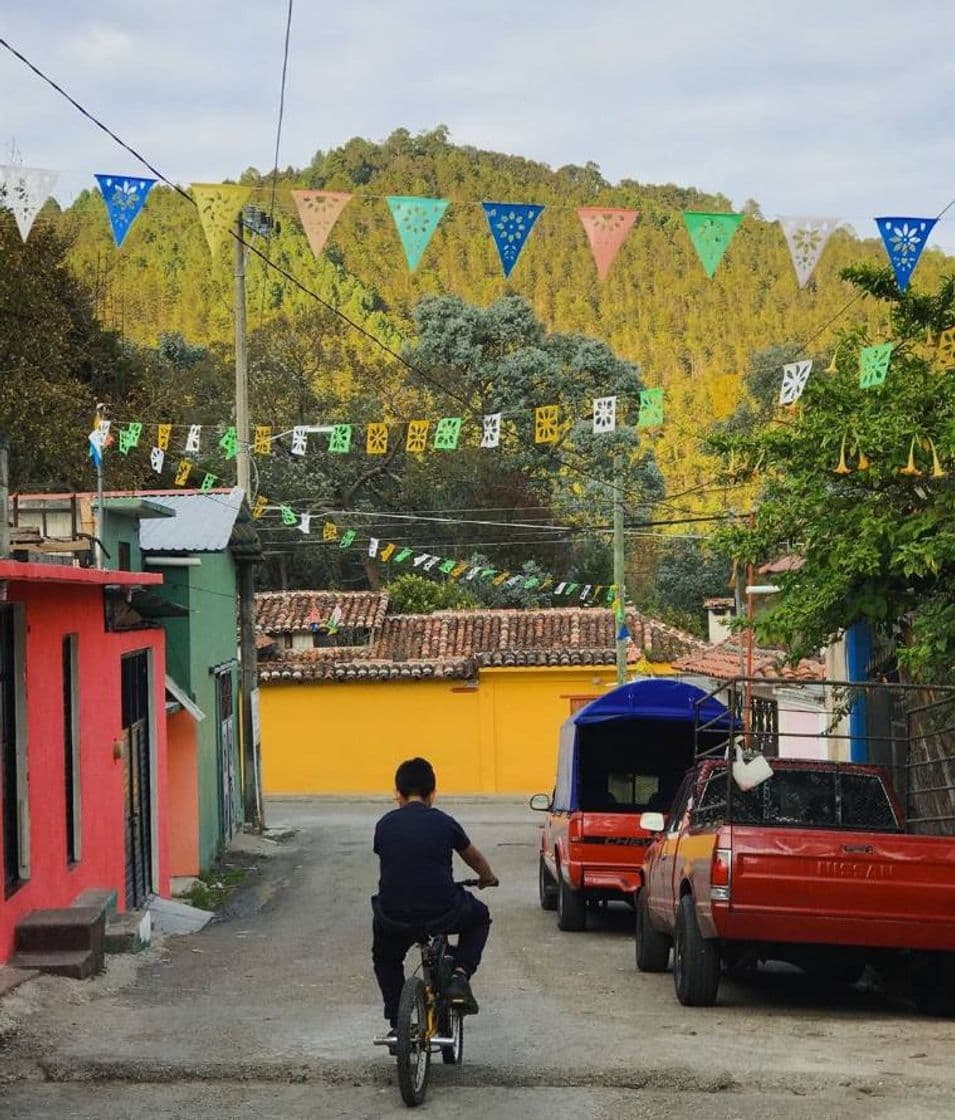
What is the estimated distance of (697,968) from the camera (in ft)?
36.7

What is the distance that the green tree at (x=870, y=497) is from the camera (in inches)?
559

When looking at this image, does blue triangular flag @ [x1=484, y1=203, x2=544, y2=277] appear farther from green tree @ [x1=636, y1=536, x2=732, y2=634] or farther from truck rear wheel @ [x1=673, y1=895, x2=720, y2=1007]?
green tree @ [x1=636, y1=536, x2=732, y2=634]

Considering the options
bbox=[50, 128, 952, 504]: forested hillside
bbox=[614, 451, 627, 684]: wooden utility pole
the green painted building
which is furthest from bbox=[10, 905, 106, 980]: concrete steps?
bbox=[50, 128, 952, 504]: forested hillside

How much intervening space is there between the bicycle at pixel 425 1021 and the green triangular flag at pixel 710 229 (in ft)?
24.1

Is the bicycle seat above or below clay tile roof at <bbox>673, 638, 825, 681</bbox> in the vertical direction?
above

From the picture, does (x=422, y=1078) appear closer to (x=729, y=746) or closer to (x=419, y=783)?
(x=419, y=783)

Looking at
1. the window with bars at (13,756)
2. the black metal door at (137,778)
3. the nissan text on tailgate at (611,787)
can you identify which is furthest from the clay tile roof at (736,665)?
the window with bars at (13,756)

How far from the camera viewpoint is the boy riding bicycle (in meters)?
8.37

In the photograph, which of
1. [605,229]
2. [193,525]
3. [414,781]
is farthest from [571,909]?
[193,525]

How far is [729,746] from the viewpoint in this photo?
11.4 m

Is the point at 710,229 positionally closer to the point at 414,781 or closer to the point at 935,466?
the point at 935,466

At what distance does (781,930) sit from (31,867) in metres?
5.33

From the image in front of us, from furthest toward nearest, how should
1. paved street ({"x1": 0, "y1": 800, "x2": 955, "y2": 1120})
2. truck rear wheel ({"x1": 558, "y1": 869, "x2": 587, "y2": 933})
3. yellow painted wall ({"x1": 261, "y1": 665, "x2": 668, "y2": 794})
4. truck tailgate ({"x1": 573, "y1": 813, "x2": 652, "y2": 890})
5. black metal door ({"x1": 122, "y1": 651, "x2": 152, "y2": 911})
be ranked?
1. yellow painted wall ({"x1": 261, "y1": 665, "x2": 668, "y2": 794})
2. black metal door ({"x1": 122, "y1": 651, "x2": 152, "y2": 911})
3. truck rear wheel ({"x1": 558, "y1": 869, "x2": 587, "y2": 933})
4. truck tailgate ({"x1": 573, "y1": 813, "x2": 652, "y2": 890})
5. paved street ({"x1": 0, "y1": 800, "x2": 955, "y2": 1120})

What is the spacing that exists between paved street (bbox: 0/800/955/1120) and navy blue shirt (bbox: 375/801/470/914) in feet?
2.89
